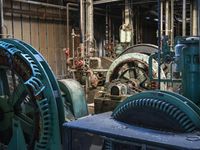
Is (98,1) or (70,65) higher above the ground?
(98,1)

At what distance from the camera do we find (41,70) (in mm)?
1798

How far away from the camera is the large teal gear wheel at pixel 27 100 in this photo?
177 centimetres

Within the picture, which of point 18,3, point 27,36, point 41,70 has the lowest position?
point 41,70

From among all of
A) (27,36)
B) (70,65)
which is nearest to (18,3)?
(27,36)

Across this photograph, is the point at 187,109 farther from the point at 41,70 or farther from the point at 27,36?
the point at 27,36

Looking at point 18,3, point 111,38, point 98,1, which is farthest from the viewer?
point 111,38

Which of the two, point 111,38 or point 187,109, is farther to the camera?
point 111,38

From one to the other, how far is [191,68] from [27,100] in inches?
39.6

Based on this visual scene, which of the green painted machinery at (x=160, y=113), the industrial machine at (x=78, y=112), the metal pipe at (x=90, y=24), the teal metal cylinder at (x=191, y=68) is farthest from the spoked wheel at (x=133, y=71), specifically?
the green painted machinery at (x=160, y=113)

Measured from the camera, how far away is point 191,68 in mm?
1801

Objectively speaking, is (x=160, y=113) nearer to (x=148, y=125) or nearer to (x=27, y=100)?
(x=148, y=125)

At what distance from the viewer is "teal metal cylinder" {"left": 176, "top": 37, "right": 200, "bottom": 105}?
5.83ft

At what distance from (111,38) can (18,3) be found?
109 inches

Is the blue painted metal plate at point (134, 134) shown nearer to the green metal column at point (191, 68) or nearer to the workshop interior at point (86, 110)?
the workshop interior at point (86, 110)
